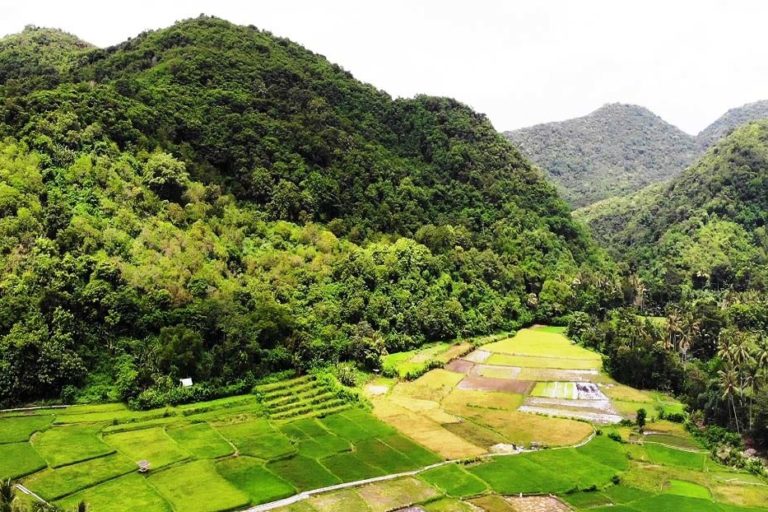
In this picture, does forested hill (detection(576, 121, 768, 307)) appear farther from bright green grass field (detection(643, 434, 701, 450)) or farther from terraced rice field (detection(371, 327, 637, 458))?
bright green grass field (detection(643, 434, 701, 450))

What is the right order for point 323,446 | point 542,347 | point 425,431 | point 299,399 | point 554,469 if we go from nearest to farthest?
point 554,469 < point 323,446 < point 425,431 < point 299,399 < point 542,347

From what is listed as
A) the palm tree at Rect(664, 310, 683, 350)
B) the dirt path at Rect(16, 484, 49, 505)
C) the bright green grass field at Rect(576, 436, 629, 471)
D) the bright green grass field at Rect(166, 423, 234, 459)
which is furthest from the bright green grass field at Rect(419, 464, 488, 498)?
the palm tree at Rect(664, 310, 683, 350)

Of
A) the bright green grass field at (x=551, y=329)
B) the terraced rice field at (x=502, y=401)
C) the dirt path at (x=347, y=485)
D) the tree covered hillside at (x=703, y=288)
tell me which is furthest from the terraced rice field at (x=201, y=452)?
the bright green grass field at (x=551, y=329)

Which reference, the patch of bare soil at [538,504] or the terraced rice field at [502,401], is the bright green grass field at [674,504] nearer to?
the patch of bare soil at [538,504]

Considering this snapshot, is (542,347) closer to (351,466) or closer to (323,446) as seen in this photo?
(323,446)

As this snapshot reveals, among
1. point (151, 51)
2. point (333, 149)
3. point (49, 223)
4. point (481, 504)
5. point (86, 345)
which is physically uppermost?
point (151, 51)

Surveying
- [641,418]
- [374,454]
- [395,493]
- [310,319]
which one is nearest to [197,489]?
[395,493]

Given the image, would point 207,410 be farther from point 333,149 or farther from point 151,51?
point 151,51

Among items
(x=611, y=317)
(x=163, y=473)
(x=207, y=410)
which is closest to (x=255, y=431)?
(x=207, y=410)
